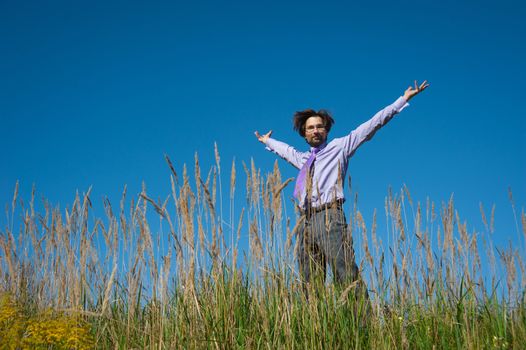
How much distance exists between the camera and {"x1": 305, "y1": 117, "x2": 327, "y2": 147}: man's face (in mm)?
4309

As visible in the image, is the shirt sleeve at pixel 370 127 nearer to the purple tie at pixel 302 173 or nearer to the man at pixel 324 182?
the man at pixel 324 182

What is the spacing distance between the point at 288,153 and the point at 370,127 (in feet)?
3.16

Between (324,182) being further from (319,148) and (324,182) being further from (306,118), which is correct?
(306,118)

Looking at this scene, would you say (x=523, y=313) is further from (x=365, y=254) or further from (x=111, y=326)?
(x=111, y=326)

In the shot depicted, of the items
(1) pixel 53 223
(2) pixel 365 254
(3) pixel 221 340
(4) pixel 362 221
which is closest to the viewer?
(3) pixel 221 340

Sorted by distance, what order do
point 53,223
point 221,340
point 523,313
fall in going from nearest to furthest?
point 221,340, point 523,313, point 53,223

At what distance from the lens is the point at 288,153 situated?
4750mm

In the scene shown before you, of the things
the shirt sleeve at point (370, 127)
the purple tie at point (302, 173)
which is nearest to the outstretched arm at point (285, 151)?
the purple tie at point (302, 173)

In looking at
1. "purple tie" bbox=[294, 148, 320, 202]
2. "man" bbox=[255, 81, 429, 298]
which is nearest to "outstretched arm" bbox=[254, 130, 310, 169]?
"man" bbox=[255, 81, 429, 298]

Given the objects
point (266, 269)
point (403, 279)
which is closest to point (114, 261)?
point (266, 269)

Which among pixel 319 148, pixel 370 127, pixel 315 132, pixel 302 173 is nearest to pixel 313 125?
pixel 315 132

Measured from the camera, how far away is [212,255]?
8.98 ft

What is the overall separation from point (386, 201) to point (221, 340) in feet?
4.58

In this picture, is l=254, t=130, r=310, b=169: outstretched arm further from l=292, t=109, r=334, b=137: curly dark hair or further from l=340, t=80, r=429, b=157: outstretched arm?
l=340, t=80, r=429, b=157: outstretched arm
